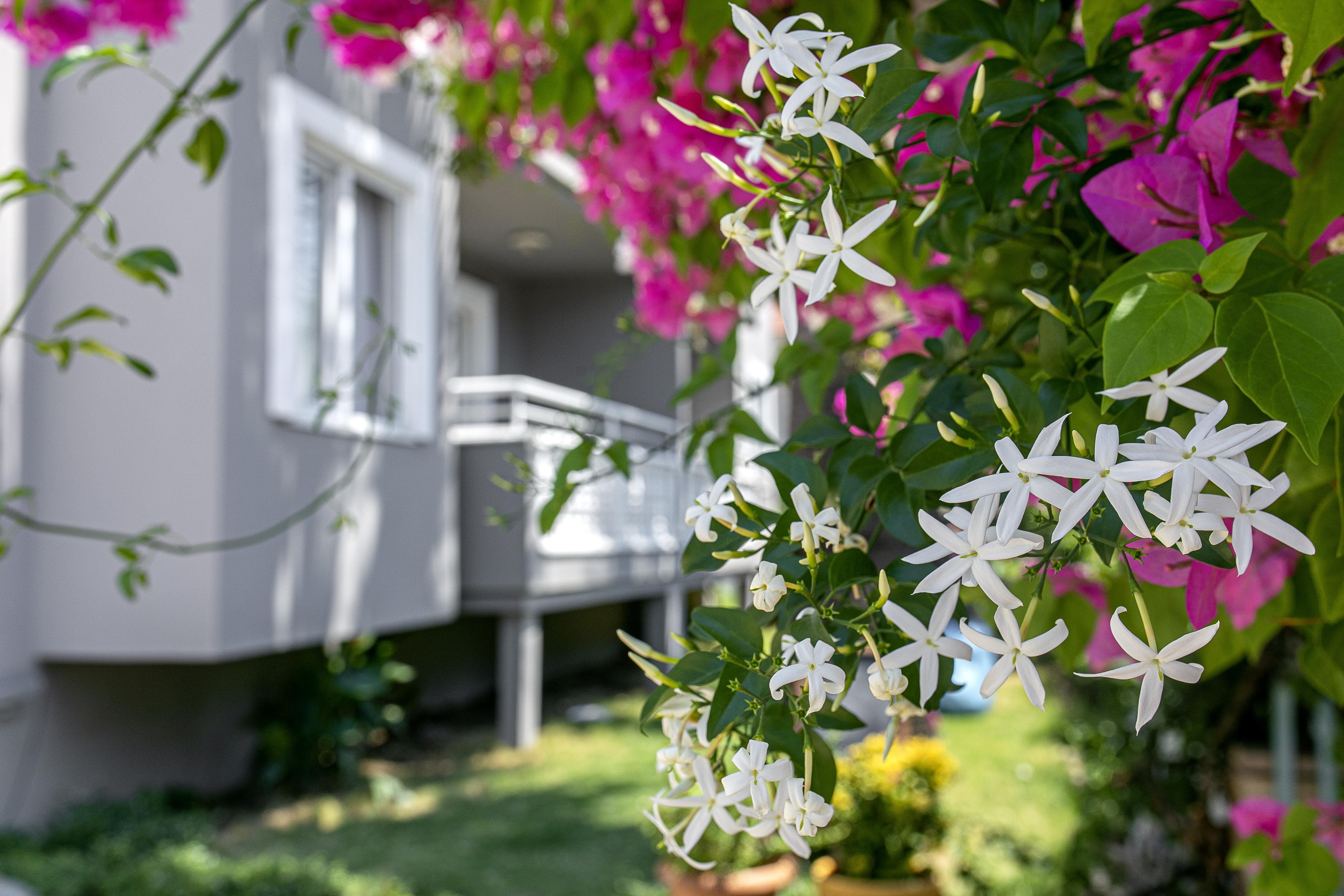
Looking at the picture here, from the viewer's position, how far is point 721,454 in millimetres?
954

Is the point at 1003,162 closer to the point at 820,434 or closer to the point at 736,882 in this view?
the point at 820,434

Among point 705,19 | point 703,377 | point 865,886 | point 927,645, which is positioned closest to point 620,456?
point 703,377

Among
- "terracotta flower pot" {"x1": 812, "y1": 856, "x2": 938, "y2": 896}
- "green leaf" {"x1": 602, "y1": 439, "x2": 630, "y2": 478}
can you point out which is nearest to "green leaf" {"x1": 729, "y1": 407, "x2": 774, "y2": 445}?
"green leaf" {"x1": 602, "y1": 439, "x2": 630, "y2": 478}

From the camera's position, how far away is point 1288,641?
231cm

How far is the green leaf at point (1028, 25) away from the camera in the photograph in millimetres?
569

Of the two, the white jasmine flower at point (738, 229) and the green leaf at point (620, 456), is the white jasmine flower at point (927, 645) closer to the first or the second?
the white jasmine flower at point (738, 229)

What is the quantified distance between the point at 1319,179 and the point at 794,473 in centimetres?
29

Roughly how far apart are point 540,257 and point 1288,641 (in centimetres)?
706

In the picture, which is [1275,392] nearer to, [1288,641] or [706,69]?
[706,69]

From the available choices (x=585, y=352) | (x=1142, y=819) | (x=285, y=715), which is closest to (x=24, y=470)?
(x=285, y=715)

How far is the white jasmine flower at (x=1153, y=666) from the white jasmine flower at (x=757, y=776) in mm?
130

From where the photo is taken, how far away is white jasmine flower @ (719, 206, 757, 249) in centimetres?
44

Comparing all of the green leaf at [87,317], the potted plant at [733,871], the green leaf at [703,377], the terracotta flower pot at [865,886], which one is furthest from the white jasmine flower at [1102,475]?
the terracotta flower pot at [865,886]

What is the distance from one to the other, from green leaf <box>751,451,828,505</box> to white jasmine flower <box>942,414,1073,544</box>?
0.48ft
